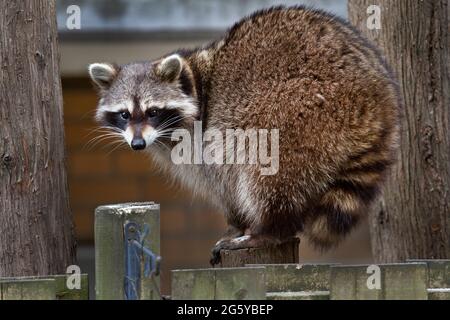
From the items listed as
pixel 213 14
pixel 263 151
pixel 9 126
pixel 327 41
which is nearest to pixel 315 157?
pixel 263 151

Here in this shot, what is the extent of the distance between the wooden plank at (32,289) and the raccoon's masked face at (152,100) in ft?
7.81

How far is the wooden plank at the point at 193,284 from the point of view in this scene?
4320mm

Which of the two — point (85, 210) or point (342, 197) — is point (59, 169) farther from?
point (85, 210)

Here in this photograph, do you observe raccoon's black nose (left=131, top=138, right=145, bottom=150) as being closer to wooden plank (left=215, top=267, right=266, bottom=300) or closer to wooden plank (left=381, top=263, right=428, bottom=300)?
wooden plank (left=215, top=267, right=266, bottom=300)

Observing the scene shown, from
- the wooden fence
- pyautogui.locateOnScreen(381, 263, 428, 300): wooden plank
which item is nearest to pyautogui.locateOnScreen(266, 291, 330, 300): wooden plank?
the wooden fence

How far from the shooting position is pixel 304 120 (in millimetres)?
5992

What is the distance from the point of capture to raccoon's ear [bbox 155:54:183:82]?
22.6ft

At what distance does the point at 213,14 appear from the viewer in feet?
35.0

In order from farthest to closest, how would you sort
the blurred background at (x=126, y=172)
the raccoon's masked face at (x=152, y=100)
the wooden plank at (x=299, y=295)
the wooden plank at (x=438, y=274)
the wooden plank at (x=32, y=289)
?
the blurred background at (x=126, y=172)
the raccoon's masked face at (x=152, y=100)
the wooden plank at (x=438, y=274)
the wooden plank at (x=299, y=295)
the wooden plank at (x=32, y=289)

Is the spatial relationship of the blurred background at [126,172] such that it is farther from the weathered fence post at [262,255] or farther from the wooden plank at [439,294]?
the wooden plank at [439,294]

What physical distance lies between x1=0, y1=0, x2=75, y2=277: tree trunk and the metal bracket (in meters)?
1.31

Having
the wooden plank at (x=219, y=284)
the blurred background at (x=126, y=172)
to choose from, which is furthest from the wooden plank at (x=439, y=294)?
the blurred background at (x=126, y=172)

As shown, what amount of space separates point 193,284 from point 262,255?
168cm

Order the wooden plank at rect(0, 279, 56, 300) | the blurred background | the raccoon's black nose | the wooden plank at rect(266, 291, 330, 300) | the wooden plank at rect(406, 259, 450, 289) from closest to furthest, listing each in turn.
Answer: the wooden plank at rect(0, 279, 56, 300), the wooden plank at rect(266, 291, 330, 300), the wooden plank at rect(406, 259, 450, 289), the raccoon's black nose, the blurred background
